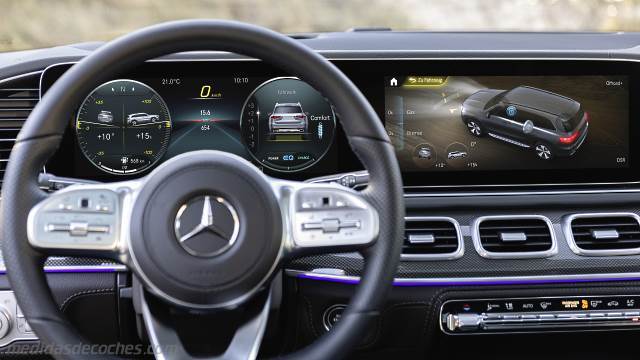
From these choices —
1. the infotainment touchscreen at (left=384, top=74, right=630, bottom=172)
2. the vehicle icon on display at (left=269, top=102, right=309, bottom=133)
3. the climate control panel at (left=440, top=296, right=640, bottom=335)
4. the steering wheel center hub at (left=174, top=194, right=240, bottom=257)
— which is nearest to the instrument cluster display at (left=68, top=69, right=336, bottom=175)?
the vehicle icon on display at (left=269, top=102, right=309, bottom=133)

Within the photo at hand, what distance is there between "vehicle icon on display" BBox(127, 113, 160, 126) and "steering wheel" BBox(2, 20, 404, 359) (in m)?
0.81

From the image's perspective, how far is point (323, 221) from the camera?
1.60m

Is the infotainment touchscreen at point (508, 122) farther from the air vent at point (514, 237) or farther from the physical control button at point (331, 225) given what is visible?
the physical control button at point (331, 225)

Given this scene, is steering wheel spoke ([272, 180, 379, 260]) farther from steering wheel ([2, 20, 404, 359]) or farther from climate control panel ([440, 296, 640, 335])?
climate control panel ([440, 296, 640, 335])

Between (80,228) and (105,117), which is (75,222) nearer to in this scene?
(80,228)

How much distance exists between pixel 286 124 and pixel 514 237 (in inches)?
28.6

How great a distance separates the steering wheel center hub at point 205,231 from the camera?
5.05 feet

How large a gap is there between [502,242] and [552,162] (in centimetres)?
39

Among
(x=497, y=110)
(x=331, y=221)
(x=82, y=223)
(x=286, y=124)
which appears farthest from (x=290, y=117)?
(x=82, y=223)

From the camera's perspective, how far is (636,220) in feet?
7.93

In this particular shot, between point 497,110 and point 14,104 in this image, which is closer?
point 14,104

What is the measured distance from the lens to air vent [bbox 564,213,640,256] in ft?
7.70

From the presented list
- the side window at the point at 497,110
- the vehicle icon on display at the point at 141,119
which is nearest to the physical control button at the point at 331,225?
the vehicle icon on display at the point at 141,119

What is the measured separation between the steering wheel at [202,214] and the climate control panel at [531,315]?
0.70 metres
